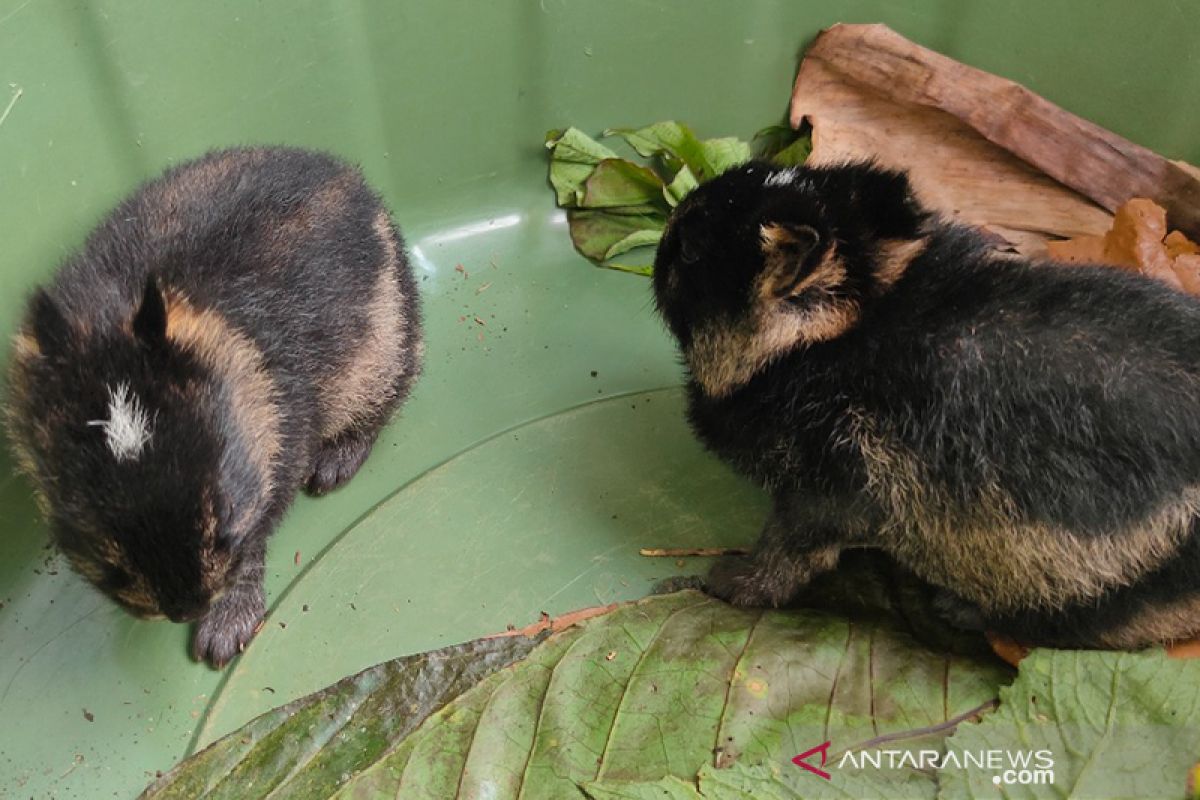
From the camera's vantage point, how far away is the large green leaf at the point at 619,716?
3.01 m

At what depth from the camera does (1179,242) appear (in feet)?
13.0

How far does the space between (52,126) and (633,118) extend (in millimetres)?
2359

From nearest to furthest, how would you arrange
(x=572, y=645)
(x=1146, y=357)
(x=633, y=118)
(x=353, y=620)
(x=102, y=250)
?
(x=1146, y=357)
(x=102, y=250)
(x=572, y=645)
(x=353, y=620)
(x=633, y=118)

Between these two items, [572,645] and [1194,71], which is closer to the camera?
[572,645]

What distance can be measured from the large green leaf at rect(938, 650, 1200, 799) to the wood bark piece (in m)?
1.92

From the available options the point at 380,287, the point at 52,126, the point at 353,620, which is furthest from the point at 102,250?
the point at 353,620

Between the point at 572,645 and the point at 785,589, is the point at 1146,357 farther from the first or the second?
the point at 572,645

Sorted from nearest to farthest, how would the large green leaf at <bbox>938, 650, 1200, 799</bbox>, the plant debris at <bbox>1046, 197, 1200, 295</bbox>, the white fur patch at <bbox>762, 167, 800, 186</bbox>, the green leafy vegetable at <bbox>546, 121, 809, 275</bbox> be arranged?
the large green leaf at <bbox>938, 650, 1200, 799</bbox> → the white fur patch at <bbox>762, 167, 800, 186</bbox> → the plant debris at <bbox>1046, 197, 1200, 295</bbox> → the green leafy vegetable at <bbox>546, 121, 809, 275</bbox>

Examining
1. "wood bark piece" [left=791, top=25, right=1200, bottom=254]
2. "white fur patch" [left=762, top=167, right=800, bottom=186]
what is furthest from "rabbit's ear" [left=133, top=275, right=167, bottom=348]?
"wood bark piece" [left=791, top=25, right=1200, bottom=254]

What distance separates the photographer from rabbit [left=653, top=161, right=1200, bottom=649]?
2.52 metres

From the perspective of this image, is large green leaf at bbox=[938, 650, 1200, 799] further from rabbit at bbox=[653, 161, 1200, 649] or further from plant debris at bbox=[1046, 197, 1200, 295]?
plant debris at bbox=[1046, 197, 1200, 295]

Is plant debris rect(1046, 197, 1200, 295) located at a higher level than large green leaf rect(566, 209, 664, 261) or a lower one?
higher

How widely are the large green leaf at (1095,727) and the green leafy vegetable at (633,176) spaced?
2.39 meters

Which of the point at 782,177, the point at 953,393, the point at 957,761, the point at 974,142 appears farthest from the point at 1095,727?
the point at 974,142
